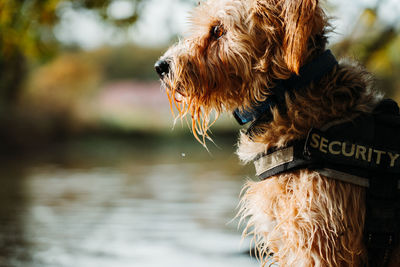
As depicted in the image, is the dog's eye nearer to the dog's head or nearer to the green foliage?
the dog's head

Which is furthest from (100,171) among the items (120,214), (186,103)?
(186,103)

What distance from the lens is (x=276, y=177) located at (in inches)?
88.7

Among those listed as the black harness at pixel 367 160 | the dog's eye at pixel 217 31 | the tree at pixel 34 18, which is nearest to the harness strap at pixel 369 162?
the black harness at pixel 367 160

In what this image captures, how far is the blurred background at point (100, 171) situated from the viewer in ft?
14.2

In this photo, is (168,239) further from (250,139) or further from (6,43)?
(6,43)

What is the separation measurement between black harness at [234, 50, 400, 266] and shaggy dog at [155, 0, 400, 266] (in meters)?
0.04

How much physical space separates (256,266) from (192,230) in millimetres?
1295

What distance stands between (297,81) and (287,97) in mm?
96

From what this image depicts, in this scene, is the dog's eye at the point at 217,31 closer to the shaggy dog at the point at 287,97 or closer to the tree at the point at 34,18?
the shaggy dog at the point at 287,97

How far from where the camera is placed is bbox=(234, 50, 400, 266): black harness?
2.09 metres

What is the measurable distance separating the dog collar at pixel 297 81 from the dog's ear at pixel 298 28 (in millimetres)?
85

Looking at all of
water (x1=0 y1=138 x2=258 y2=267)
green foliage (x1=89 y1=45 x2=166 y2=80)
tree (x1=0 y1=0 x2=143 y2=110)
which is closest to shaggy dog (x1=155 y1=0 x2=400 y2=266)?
water (x1=0 y1=138 x2=258 y2=267)

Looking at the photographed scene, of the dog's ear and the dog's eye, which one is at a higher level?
the dog's eye

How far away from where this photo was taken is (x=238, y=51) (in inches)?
93.9
